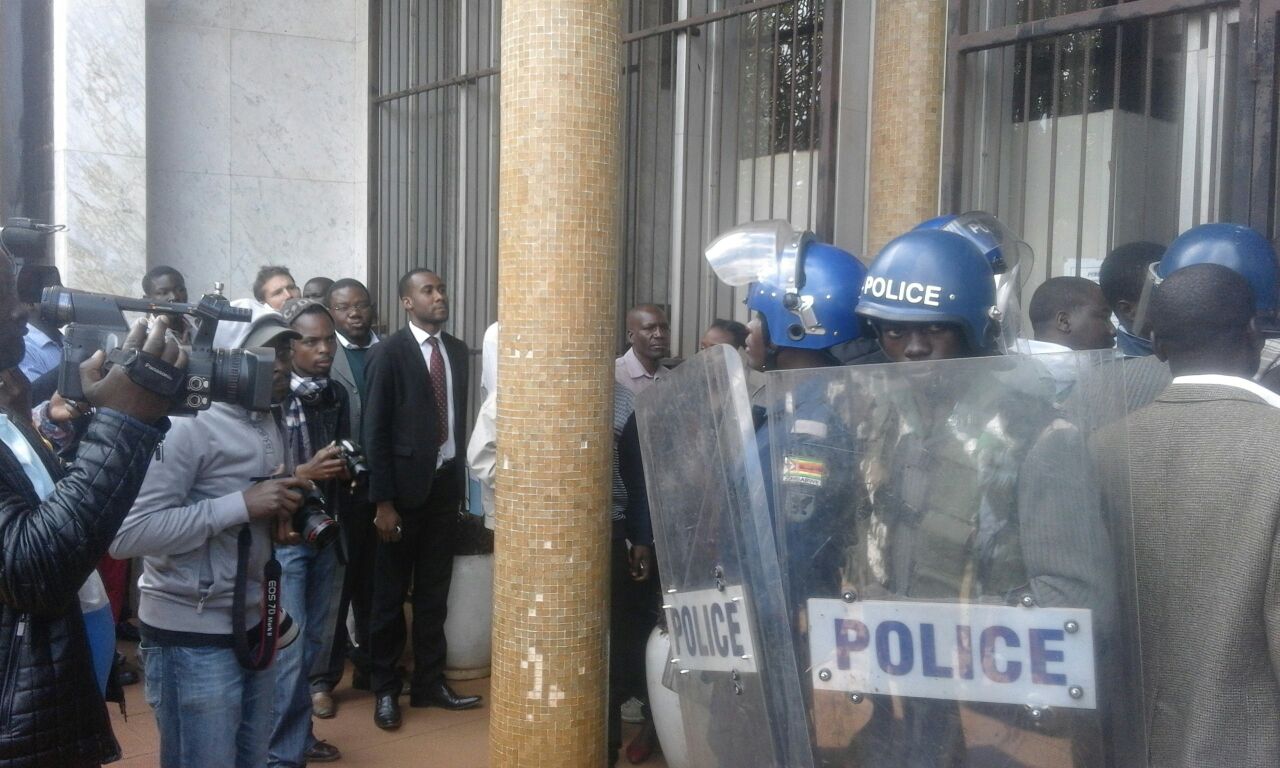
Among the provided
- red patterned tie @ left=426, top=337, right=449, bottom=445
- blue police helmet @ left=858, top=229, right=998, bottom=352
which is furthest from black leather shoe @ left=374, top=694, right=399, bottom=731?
blue police helmet @ left=858, top=229, right=998, bottom=352

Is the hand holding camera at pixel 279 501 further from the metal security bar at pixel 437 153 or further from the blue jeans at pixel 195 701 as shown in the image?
the metal security bar at pixel 437 153

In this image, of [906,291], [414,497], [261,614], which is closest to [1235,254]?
[906,291]

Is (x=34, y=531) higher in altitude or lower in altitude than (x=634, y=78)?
lower

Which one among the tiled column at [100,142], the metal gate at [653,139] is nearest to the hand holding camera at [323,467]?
the metal gate at [653,139]

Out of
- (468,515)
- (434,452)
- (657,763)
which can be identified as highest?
(434,452)

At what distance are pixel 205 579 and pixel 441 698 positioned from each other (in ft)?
7.79

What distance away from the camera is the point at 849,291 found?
2924 mm

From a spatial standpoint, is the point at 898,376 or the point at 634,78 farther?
the point at 634,78

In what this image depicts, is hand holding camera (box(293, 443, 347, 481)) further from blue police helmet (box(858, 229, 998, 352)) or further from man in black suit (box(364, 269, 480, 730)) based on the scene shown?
blue police helmet (box(858, 229, 998, 352))

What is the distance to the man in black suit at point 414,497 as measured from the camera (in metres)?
5.10

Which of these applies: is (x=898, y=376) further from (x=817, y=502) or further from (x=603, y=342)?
(x=603, y=342)

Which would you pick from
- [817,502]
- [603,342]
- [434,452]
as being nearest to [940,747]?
[817,502]

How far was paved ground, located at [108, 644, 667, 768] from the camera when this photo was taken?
4656 millimetres

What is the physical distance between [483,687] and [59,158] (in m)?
4.17
